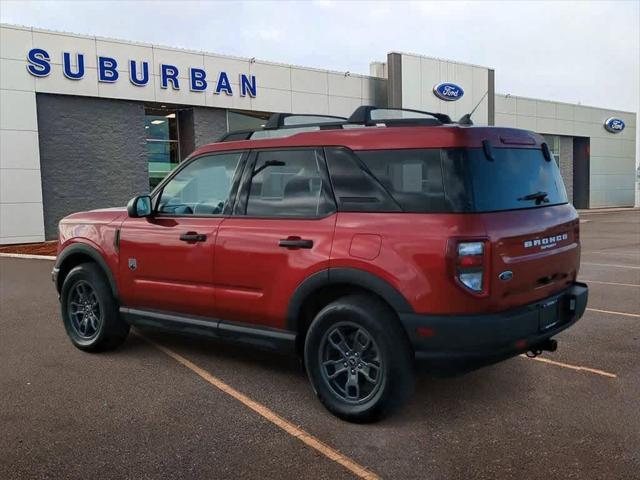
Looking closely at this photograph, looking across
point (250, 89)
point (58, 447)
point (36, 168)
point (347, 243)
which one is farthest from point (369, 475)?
point (250, 89)

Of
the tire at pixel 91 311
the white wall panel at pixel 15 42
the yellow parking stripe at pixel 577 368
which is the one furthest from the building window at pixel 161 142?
the yellow parking stripe at pixel 577 368

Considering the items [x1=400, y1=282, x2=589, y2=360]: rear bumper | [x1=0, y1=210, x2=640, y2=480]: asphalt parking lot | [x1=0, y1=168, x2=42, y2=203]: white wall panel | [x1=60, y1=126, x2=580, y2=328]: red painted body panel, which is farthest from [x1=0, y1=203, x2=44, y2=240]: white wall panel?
[x1=400, y1=282, x2=589, y2=360]: rear bumper

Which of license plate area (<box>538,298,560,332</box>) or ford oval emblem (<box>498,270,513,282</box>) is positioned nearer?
ford oval emblem (<box>498,270,513,282</box>)

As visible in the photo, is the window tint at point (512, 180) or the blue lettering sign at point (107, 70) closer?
the window tint at point (512, 180)

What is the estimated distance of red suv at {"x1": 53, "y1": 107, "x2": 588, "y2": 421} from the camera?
11.5 ft

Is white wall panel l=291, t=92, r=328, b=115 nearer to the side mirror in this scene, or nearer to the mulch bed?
the mulch bed

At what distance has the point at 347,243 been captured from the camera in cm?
384

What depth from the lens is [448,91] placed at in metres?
27.1

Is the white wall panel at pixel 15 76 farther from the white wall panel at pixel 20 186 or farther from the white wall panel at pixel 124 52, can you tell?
the white wall panel at pixel 20 186

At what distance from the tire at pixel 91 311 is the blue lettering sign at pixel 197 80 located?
50.9 feet

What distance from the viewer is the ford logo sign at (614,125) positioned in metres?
37.2

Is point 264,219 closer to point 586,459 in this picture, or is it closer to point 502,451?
point 502,451

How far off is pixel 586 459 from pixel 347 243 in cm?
183

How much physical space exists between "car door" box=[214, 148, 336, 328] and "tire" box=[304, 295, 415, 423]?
12.8 inches
